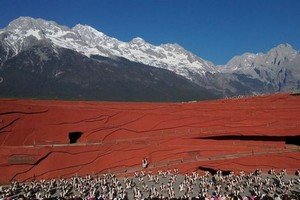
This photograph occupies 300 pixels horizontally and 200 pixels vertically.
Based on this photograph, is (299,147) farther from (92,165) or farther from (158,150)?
(92,165)

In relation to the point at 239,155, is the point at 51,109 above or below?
above

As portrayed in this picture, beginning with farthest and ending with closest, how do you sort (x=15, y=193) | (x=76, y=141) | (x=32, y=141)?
(x=76, y=141) → (x=32, y=141) → (x=15, y=193)

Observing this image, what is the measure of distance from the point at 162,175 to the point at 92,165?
20.3ft

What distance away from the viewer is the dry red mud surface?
105 ft

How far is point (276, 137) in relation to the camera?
36.4 m

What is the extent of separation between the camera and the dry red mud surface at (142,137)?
32.1 m

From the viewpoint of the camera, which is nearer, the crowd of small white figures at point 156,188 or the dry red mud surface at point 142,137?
→ the crowd of small white figures at point 156,188

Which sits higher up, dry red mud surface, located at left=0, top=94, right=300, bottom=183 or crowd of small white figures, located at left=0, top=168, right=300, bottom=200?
dry red mud surface, located at left=0, top=94, right=300, bottom=183

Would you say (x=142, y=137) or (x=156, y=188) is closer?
(x=156, y=188)

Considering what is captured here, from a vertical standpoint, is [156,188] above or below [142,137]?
below

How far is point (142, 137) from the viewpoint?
36.9 meters

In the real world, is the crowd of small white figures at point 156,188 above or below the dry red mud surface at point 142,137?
below

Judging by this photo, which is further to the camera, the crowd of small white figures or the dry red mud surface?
the dry red mud surface

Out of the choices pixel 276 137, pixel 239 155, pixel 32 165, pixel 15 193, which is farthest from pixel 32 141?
pixel 276 137
